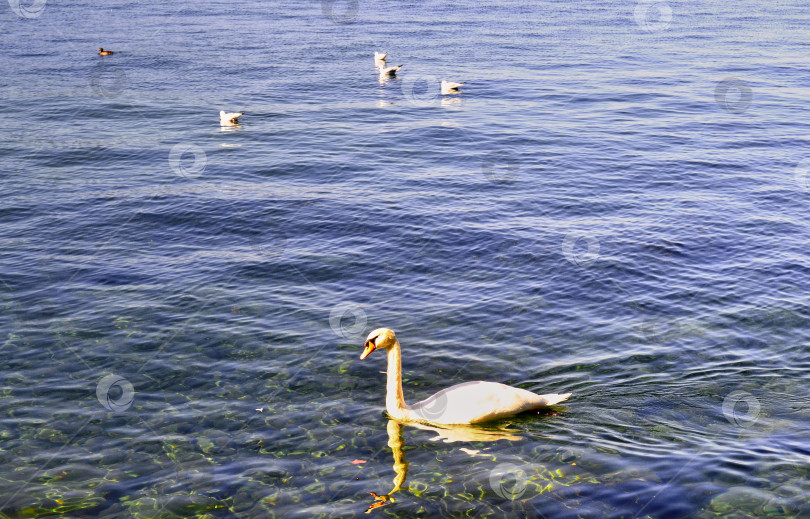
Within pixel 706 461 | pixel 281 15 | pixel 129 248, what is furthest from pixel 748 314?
pixel 281 15

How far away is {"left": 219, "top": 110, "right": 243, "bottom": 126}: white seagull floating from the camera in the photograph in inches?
1446

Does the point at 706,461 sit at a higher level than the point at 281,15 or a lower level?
lower

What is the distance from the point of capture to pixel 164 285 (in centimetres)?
2078

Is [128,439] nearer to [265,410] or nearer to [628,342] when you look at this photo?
[265,410]

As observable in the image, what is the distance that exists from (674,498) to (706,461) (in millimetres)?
1163
